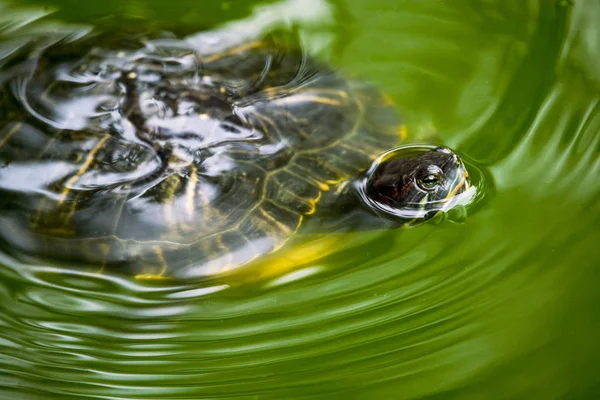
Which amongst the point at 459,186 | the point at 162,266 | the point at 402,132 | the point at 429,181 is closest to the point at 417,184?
the point at 429,181

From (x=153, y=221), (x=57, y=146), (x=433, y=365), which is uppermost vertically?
(x=57, y=146)

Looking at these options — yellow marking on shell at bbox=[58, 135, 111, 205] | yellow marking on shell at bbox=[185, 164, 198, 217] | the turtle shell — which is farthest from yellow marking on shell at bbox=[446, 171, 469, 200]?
yellow marking on shell at bbox=[58, 135, 111, 205]

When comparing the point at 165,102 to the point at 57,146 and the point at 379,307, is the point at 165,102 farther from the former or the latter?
the point at 379,307

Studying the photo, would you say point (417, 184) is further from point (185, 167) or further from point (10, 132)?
point (10, 132)

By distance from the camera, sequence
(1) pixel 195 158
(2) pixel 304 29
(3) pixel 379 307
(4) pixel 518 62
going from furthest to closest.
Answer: (2) pixel 304 29, (4) pixel 518 62, (1) pixel 195 158, (3) pixel 379 307

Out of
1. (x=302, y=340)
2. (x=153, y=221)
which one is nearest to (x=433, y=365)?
(x=302, y=340)

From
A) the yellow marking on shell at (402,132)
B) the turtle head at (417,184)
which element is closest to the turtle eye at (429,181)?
the turtle head at (417,184)
